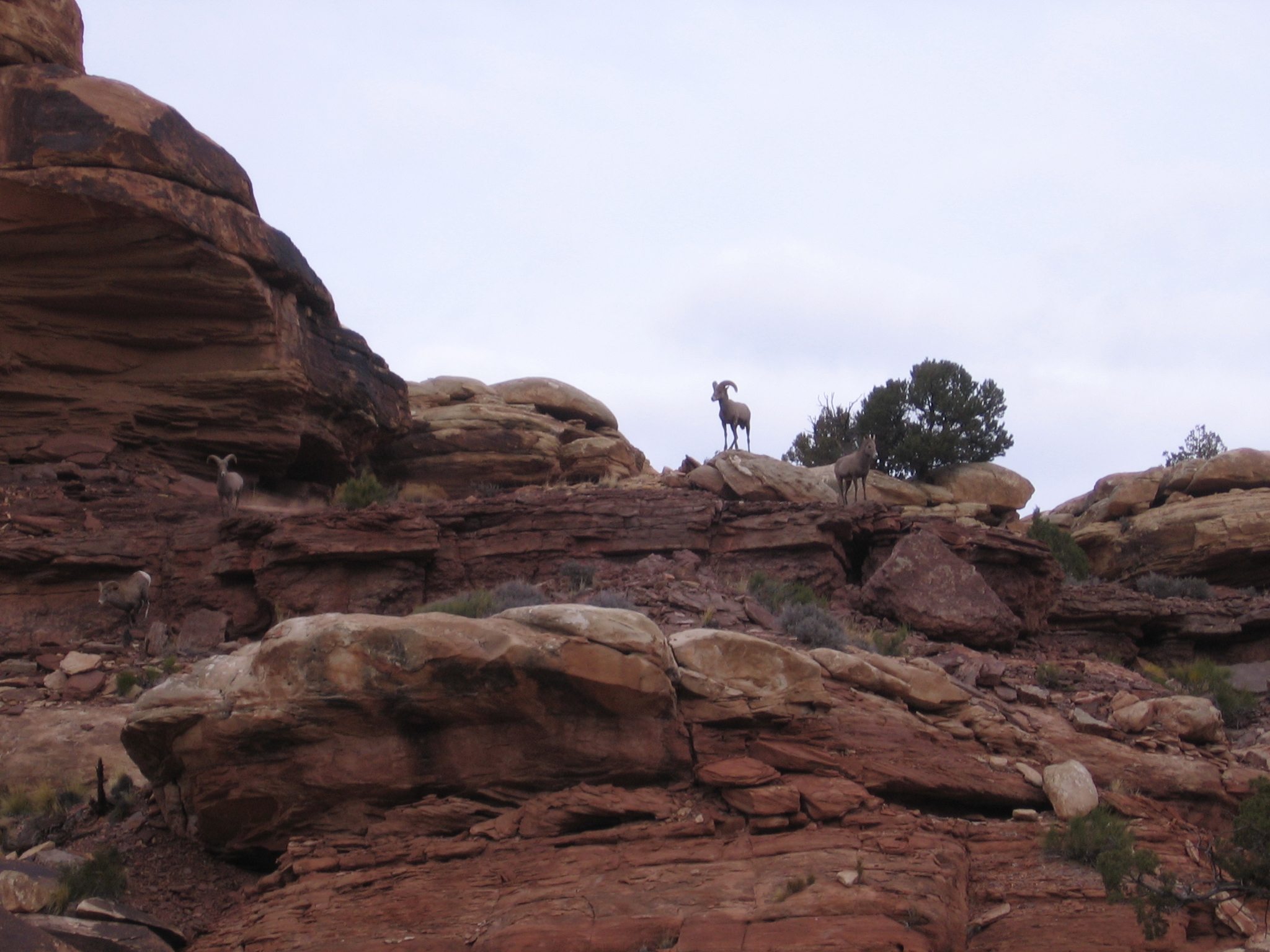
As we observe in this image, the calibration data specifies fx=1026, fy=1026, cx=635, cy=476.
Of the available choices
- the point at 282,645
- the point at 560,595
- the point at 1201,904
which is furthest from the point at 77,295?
the point at 1201,904

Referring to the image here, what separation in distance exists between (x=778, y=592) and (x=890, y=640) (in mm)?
2014

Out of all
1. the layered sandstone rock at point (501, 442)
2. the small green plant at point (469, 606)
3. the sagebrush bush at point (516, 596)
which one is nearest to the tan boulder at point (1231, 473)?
the layered sandstone rock at point (501, 442)

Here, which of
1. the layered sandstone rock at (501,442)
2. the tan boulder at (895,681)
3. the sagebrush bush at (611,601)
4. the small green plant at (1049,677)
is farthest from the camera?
the layered sandstone rock at (501,442)

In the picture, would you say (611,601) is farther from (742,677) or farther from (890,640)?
(890,640)

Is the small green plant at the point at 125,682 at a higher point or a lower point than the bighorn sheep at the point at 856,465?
lower

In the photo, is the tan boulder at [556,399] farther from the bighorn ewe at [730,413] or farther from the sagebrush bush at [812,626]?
the sagebrush bush at [812,626]

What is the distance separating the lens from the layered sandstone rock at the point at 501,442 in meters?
23.5

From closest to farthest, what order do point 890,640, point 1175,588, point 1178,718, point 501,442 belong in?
point 1178,718, point 890,640, point 1175,588, point 501,442

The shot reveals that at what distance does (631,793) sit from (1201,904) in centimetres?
461

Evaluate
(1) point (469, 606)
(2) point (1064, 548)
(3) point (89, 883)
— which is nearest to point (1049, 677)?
(1) point (469, 606)

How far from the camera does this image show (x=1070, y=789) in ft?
31.0

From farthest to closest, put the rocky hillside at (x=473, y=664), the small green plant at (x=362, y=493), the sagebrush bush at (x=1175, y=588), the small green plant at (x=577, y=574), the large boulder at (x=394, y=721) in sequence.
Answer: the small green plant at (x=362, y=493) < the sagebrush bush at (x=1175, y=588) < the small green plant at (x=577, y=574) < the large boulder at (x=394, y=721) < the rocky hillside at (x=473, y=664)

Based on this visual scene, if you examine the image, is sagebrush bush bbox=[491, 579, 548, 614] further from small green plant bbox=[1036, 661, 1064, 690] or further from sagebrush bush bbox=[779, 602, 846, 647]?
small green plant bbox=[1036, 661, 1064, 690]

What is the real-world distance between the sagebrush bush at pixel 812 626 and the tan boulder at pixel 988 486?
1428 cm
